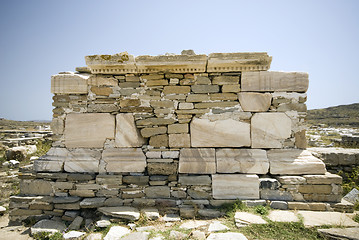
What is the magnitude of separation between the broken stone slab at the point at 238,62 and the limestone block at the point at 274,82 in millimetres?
126

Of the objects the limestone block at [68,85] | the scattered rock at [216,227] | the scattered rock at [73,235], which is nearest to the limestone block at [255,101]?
the scattered rock at [216,227]

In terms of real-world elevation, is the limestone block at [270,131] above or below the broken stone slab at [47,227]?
above

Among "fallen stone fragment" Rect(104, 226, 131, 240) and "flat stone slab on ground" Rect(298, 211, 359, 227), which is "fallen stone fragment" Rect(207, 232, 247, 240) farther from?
"fallen stone fragment" Rect(104, 226, 131, 240)

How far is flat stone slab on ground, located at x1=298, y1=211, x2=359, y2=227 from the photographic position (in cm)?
264

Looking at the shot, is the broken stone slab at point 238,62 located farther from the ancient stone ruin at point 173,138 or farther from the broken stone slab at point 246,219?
the broken stone slab at point 246,219

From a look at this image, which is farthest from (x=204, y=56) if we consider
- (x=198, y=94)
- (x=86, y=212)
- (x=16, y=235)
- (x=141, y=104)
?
(x=16, y=235)

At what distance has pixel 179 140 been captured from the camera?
352 centimetres

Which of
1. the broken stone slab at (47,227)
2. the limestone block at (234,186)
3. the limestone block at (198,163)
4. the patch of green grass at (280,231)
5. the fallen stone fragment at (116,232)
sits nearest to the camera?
the patch of green grass at (280,231)

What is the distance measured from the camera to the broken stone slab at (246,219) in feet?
8.75

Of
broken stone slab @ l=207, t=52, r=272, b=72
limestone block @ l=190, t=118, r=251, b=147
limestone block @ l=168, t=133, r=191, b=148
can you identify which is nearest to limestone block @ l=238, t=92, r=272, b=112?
limestone block @ l=190, t=118, r=251, b=147

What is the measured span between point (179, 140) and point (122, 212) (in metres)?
1.46

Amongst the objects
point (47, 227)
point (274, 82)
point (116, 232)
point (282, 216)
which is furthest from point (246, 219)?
point (47, 227)

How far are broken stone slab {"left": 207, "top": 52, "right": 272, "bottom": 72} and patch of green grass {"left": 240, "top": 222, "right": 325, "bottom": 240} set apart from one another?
8.05 feet

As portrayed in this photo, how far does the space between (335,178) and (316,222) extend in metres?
0.92
